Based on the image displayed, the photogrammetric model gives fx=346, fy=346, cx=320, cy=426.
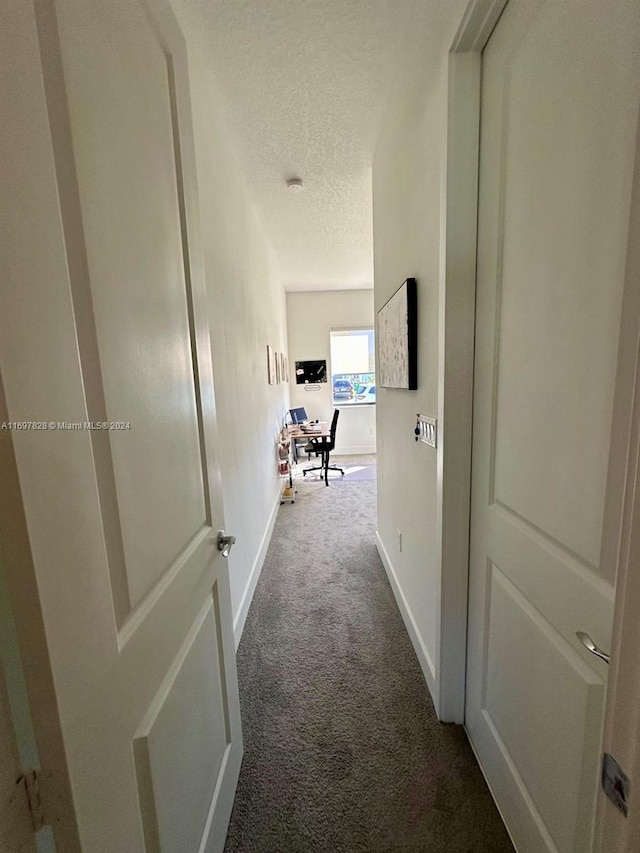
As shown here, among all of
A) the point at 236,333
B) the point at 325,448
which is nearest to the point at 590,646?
the point at 236,333

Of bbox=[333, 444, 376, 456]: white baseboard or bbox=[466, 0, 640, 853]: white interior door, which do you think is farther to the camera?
bbox=[333, 444, 376, 456]: white baseboard

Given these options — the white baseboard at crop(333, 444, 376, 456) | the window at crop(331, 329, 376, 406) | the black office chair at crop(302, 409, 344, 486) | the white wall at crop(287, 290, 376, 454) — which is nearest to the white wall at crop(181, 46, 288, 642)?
the black office chair at crop(302, 409, 344, 486)

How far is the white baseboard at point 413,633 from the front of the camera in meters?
1.51

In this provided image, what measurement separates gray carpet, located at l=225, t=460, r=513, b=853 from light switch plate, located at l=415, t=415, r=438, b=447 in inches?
45.2

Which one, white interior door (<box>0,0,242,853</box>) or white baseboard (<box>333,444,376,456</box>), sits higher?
white interior door (<box>0,0,242,853</box>)

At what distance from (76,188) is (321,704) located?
1924 millimetres

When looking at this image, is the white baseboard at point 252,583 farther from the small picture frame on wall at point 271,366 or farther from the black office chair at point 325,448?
the black office chair at point 325,448

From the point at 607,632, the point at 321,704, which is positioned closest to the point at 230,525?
the point at 321,704

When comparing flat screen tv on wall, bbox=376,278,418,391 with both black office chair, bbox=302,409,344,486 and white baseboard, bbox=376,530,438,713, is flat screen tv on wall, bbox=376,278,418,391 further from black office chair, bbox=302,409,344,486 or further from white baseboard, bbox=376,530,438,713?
black office chair, bbox=302,409,344,486

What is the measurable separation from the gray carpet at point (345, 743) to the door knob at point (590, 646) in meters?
0.89

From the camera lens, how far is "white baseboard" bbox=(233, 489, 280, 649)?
6.24ft

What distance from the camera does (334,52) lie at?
4.96ft

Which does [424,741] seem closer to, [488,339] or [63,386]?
[488,339]

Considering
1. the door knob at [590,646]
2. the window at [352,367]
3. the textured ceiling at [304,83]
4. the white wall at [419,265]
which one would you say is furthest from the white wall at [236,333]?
the window at [352,367]
